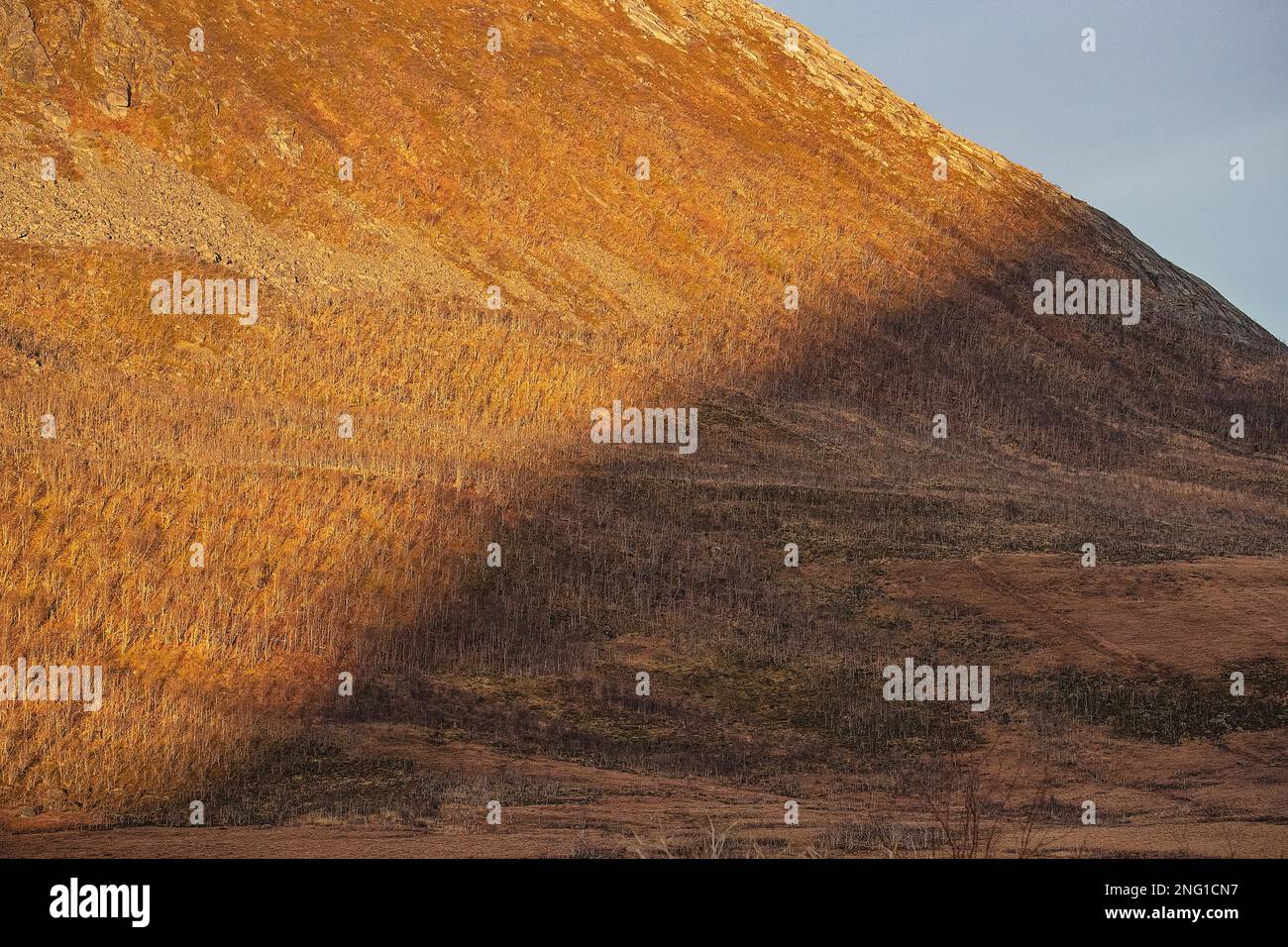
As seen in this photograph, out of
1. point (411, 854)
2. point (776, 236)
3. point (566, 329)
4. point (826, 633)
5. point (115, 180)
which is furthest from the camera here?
point (776, 236)

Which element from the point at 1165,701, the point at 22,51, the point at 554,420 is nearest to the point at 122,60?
the point at 22,51

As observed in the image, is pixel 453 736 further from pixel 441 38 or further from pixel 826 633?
pixel 441 38

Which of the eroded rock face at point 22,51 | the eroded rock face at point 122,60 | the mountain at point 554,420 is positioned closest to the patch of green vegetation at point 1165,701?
the mountain at point 554,420

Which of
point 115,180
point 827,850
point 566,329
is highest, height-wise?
point 115,180

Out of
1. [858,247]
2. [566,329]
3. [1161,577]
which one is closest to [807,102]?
[858,247]

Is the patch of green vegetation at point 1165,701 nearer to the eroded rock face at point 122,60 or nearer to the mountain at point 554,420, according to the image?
the mountain at point 554,420

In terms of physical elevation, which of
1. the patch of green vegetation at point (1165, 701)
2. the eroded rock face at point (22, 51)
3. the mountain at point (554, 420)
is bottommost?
the patch of green vegetation at point (1165, 701)

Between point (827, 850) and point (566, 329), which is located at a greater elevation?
point (566, 329)

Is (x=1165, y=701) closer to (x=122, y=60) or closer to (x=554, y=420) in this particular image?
(x=554, y=420)
